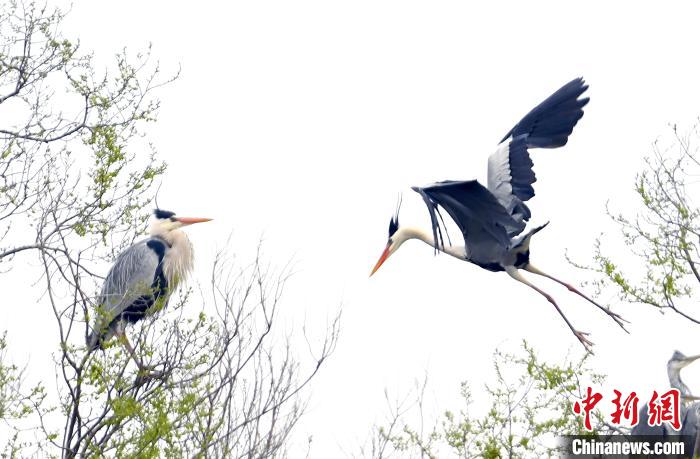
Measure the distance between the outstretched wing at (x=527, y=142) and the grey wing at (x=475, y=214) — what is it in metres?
0.25

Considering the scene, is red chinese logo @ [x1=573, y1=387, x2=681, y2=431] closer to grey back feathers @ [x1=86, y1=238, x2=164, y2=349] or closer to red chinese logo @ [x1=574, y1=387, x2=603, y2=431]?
red chinese logo @ [x1=574, y1=387, x2=603, y2=431]

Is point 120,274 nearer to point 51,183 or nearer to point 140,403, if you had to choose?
point 51,183

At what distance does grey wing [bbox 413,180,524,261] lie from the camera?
9430mm

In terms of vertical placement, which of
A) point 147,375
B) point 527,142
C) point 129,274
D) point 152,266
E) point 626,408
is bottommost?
point 147,375

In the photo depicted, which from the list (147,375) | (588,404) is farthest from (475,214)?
(147,375)

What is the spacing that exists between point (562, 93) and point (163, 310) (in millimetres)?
4101

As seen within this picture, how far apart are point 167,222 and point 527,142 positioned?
3968 mm

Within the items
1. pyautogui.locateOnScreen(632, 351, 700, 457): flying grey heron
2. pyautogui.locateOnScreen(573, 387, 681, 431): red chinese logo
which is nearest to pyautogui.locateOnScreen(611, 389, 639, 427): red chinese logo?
pyautogui.locateOnScreen(573, 387, 681, 431): red chinese logo

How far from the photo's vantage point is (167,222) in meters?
13.1

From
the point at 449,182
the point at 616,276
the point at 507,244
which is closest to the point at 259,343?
the point at 449,182

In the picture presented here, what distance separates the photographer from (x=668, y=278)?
33.4 ft

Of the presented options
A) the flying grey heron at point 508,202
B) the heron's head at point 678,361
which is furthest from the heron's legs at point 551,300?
the heron's head at point 678,361

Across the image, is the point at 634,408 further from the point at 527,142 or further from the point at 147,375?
the point at 147,375

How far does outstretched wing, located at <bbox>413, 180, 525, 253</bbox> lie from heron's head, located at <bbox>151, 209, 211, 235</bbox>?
139 inches
